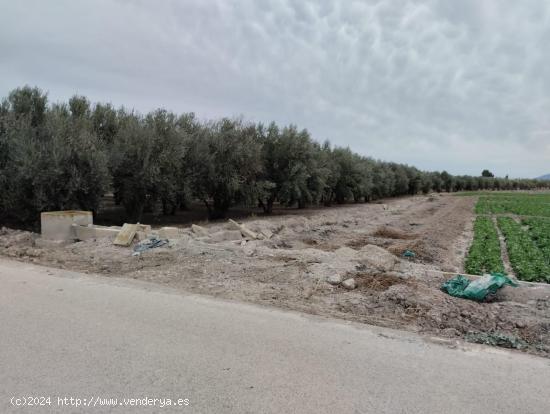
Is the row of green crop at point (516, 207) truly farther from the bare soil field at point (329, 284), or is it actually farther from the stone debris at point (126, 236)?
the stone debris at point (126, 236)

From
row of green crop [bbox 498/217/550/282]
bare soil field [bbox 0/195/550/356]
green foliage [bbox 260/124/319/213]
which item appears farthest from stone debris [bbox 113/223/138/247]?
green foliage [bbox 260/124/319/213]

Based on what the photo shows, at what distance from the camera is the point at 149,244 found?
36.6ft

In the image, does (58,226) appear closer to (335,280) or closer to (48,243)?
(48,243)

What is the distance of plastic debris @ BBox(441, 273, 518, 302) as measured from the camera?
7.03m

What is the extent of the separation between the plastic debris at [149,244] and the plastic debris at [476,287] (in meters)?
7.28

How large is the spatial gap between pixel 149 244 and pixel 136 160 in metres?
9.84

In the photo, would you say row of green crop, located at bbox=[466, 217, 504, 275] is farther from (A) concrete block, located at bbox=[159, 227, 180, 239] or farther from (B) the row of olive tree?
(B) the row of olive tree

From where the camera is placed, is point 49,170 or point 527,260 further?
point 49,170

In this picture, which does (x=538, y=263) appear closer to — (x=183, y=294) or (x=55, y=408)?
(x=183, y=294)

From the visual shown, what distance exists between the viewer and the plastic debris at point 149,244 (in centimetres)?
1091

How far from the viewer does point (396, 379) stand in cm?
388

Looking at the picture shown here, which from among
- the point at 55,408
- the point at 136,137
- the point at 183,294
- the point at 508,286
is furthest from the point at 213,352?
the point at 136,137

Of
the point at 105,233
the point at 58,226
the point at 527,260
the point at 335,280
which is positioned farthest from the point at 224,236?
the point at 527,260

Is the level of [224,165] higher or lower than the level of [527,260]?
higher
